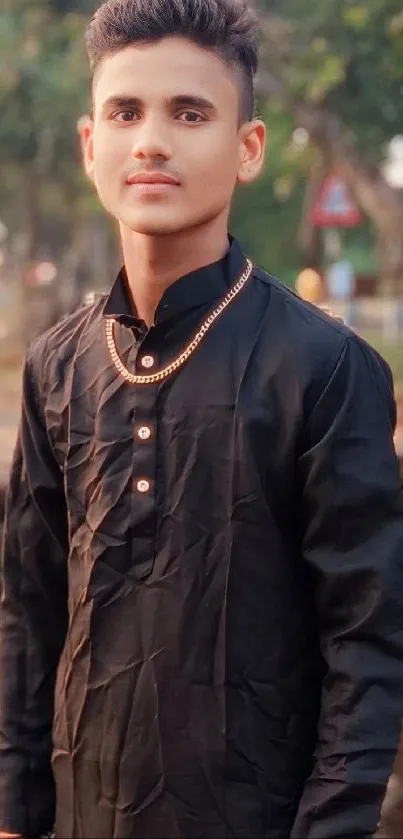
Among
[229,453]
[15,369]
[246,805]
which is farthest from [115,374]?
[15,369]

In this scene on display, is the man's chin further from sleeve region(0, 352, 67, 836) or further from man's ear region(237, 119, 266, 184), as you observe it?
sleeve region(0, 352, 67, 836)

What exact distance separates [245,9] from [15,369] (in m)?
13.0

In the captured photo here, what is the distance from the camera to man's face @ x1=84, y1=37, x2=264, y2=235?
127 centimetres

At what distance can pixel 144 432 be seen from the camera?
1.31 metres

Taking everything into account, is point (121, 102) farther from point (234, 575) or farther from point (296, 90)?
point (296, 90)

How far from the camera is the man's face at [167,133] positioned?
1.27m

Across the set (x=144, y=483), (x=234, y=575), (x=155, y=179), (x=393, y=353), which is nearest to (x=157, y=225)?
(x=155, y=179)

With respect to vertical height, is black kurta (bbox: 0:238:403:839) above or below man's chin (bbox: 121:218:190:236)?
below

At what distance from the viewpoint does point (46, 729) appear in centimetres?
151

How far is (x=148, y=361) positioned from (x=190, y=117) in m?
0.29

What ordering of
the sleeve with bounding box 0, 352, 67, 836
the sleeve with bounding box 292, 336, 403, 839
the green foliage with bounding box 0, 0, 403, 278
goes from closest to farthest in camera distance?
1. the sleeve with bounding box 292, 336, 403, 839
2. the sleeve with bounding box 0, 352, 67, 836
3. the green foliage with bounding box 0, 0, 403, 278

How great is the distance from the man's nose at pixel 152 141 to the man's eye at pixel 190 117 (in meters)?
0.03

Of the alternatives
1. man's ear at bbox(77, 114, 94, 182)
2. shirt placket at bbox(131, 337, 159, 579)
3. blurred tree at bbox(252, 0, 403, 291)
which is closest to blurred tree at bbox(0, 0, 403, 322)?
blurred tree at bbox(252, 0, 403, 291)

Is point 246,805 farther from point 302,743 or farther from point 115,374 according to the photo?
point 115,374
